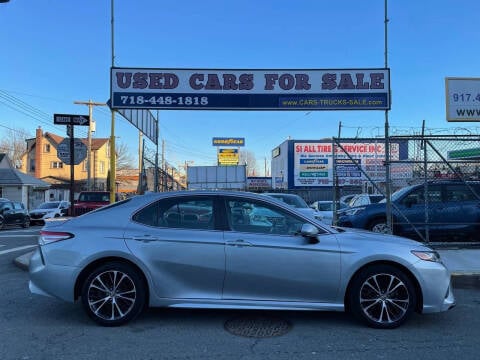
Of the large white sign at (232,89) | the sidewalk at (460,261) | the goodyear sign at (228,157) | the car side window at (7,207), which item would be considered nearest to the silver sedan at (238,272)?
the sidewalk at (460,261)

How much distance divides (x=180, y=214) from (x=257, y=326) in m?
→ 1.58

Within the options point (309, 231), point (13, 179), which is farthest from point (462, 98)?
point (13, 179)

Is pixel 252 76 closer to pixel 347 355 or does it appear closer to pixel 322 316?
pixel 322 316

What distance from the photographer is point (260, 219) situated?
5219 mm

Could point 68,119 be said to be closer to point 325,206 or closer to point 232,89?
point 232,89

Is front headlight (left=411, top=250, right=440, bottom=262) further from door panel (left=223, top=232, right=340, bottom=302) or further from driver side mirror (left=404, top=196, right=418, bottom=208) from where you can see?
driver side mirror (left=404, top=196, right=418, bottom=208)

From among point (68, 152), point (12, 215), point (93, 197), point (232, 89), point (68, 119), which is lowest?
point (12, 215)

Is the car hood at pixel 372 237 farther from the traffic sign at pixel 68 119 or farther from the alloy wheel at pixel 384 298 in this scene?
the traffic sign at pixel 68 119

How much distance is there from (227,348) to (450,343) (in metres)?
2.34

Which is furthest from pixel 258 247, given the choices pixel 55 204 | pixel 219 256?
pixel 55 204

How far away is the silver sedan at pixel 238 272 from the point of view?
4941 millimetres

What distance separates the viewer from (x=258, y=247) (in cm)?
495

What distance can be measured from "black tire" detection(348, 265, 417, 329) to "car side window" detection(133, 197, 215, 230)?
183cm

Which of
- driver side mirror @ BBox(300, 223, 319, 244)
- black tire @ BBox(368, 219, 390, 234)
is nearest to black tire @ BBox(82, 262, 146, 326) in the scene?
driver side mirror @ BBox(300, 223, 319, 244)
